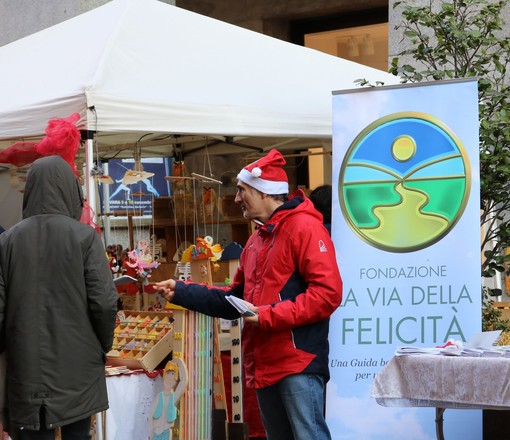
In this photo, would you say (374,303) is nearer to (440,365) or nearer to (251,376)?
(251,376)

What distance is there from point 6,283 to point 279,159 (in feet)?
4.71

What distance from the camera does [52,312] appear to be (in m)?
4.42

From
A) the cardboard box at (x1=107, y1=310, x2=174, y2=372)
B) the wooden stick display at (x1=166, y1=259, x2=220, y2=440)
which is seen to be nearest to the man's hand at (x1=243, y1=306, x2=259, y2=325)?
the wooden stick display at (x1=166, y1=259, x2=220, y2=440)

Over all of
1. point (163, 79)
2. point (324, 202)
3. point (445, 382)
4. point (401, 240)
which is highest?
point (163, 79)

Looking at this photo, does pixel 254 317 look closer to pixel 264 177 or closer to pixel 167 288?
pixel 167 288

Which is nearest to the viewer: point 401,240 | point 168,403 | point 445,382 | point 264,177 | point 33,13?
point 445,382

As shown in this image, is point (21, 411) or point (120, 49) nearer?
point (21, 411)

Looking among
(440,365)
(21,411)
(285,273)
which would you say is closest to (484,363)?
(440,365)

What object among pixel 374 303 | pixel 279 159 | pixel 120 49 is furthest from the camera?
pixel 120 49

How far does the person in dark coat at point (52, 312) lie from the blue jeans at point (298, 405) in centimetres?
80

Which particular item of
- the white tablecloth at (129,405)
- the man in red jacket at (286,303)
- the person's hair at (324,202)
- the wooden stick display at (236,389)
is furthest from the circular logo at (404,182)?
the white tablecloth at (129,405)

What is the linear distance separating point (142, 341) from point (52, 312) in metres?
1.85

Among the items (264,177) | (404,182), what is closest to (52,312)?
(264,177)

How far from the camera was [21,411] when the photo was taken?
439 cm
